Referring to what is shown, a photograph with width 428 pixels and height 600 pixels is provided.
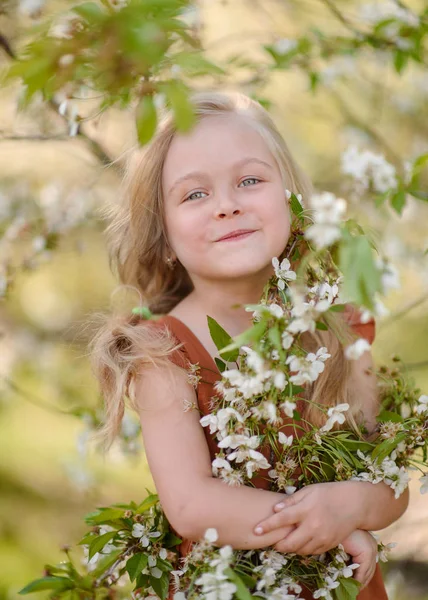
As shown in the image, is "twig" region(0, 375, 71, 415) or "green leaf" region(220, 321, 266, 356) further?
"twig" region(0, 375, 71, 415)

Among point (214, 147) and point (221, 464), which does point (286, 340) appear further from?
point (214, 147)

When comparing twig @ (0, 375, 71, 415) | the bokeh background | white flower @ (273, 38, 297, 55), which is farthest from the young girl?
the bokeh background

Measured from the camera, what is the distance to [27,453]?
4.11 meters

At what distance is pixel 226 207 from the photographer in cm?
141

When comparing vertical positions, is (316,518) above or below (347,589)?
above

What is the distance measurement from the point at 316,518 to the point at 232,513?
15 centimetres

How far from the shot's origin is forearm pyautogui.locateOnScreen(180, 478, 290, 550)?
1270 millimetres

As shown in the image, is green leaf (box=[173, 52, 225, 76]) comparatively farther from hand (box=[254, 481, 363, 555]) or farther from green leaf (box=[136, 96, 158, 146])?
hand (box=[254, 481, 363, 555])

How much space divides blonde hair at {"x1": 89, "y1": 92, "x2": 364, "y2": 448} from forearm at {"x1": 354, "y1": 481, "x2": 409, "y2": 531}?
0.18m

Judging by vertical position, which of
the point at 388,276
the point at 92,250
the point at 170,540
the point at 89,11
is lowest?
the point at 92,250

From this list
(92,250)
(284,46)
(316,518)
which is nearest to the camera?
(316,518)

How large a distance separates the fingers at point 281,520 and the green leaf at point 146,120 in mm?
698

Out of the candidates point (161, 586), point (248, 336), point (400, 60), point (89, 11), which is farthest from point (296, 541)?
point (400, 60)

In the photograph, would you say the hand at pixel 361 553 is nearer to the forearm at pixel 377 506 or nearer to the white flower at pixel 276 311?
the forearm at pixel 377 506
